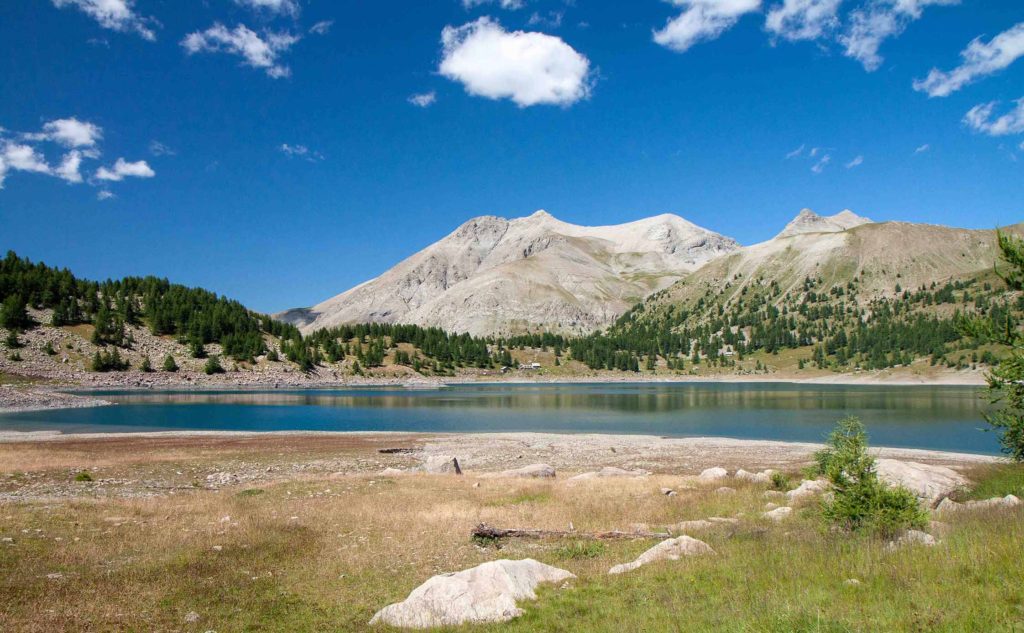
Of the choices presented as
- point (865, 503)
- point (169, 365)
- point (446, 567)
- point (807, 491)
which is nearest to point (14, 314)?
point (169, 365)

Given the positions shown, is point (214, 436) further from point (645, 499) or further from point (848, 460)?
point (848, 460)

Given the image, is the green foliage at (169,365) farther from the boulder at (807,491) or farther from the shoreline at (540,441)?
the boulder at (807,491)

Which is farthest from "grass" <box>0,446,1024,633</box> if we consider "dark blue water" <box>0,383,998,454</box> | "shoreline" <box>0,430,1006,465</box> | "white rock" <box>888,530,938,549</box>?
"dark blue water" <box>0,383,998,454</box>

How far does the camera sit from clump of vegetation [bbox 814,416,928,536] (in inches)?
660

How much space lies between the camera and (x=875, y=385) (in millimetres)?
196125

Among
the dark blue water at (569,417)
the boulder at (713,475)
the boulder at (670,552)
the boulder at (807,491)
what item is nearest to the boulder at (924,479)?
the boulder at (807,491)

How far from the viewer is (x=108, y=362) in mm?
169125

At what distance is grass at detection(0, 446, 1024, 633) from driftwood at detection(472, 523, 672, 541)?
76 centimetres

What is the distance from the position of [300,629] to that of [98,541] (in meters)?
11.3

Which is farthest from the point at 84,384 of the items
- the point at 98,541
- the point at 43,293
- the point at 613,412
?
the point at 98,541

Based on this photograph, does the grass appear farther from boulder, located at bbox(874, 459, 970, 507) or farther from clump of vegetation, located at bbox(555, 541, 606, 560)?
boulder, located at bbox(874, 459, 970, 507)

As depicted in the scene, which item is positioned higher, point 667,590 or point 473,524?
point 667,590

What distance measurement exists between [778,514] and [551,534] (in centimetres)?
952

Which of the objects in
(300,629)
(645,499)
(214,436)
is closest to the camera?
(300,629)
